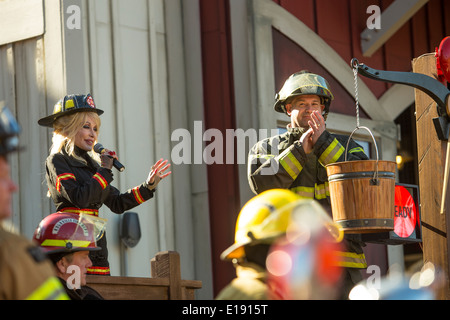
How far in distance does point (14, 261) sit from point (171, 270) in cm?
287

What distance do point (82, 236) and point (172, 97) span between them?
319 cm

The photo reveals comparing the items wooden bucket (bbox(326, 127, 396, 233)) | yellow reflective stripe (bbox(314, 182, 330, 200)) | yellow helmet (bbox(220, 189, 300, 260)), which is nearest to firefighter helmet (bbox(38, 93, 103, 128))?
yellow reflective stripe (bbox(314, 182, 330, 200))

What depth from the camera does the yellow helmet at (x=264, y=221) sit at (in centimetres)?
304

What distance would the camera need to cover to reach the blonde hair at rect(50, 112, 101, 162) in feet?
18.7

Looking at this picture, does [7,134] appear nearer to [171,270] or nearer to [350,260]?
[171,270]

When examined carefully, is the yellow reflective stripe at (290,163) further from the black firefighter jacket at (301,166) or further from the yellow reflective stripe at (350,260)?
the yellow reflective stripe at (350,260)

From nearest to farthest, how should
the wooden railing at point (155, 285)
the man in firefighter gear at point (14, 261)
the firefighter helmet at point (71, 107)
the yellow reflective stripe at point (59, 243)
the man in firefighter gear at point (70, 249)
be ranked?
the man in firefighter gear at point (14, 261), the man in firefighter gear at point (70, 249), the yellow reflective stripe at point (59, 243), the wooden railing at point (155, 285), the firefighter helmet at point (71, 107)

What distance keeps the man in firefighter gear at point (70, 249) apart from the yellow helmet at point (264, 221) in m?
1.50

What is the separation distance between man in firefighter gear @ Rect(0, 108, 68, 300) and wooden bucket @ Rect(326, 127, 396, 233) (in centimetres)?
277

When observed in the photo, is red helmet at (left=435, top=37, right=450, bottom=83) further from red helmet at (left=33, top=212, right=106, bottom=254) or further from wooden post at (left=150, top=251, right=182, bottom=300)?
red helmet at (left=33, top=212, right=106, bottom=254)

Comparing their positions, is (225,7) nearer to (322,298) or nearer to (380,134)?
(380,134)

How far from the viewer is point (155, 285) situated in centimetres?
521

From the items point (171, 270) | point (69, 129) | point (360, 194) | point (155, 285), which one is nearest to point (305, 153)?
point (360, 194)

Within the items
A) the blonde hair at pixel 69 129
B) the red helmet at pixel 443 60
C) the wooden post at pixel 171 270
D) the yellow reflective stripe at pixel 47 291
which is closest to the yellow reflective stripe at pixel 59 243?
the wooden post at pixel 171 270
